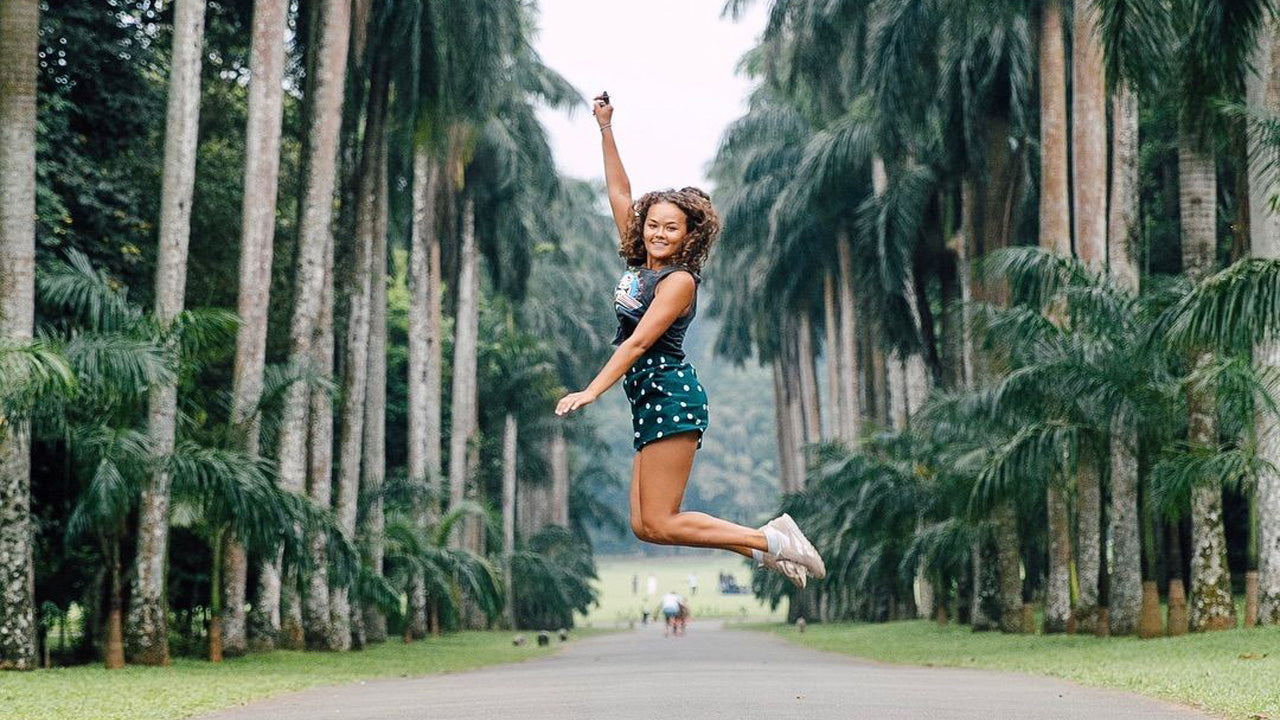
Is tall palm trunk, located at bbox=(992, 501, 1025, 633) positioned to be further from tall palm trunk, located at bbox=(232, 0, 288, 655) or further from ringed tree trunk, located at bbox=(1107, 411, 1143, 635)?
tall palm trunk, located at bbox=(232, 0, 288, 655)

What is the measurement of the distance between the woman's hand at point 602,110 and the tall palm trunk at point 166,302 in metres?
10.6

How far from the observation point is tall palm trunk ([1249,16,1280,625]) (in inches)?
711

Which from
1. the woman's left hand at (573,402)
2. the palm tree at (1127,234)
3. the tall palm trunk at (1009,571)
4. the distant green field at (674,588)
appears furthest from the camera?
the distant green field at (674,588)

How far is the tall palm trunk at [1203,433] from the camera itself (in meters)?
19.5

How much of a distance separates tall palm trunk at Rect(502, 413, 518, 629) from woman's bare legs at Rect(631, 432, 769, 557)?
3802 cm

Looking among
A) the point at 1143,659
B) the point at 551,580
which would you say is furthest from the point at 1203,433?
the point at 551,580

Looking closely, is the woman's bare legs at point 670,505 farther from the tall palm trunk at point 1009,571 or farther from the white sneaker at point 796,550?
the tall palm trunk at point 1009,571

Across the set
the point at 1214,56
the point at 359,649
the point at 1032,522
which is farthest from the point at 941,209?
the point at 1214,56

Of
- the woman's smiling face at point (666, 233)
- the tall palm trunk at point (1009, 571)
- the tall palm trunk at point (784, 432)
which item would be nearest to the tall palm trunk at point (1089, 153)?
the tall palm trunk at point (1009, 571)

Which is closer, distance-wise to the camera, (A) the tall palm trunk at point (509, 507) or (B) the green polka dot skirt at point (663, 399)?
(B) the green polka dot skirt at point (663, 399)

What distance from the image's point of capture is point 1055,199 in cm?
2448

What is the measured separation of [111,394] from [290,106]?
17308 millimetres

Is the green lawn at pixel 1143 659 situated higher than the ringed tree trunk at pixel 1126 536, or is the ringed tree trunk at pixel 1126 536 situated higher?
the ringed tree trunk at pixel 1126 536

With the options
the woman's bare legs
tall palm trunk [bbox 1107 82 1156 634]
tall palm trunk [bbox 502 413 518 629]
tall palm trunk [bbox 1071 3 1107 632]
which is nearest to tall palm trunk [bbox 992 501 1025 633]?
tall palm trunk [bbox 1071 3 1107 632]
